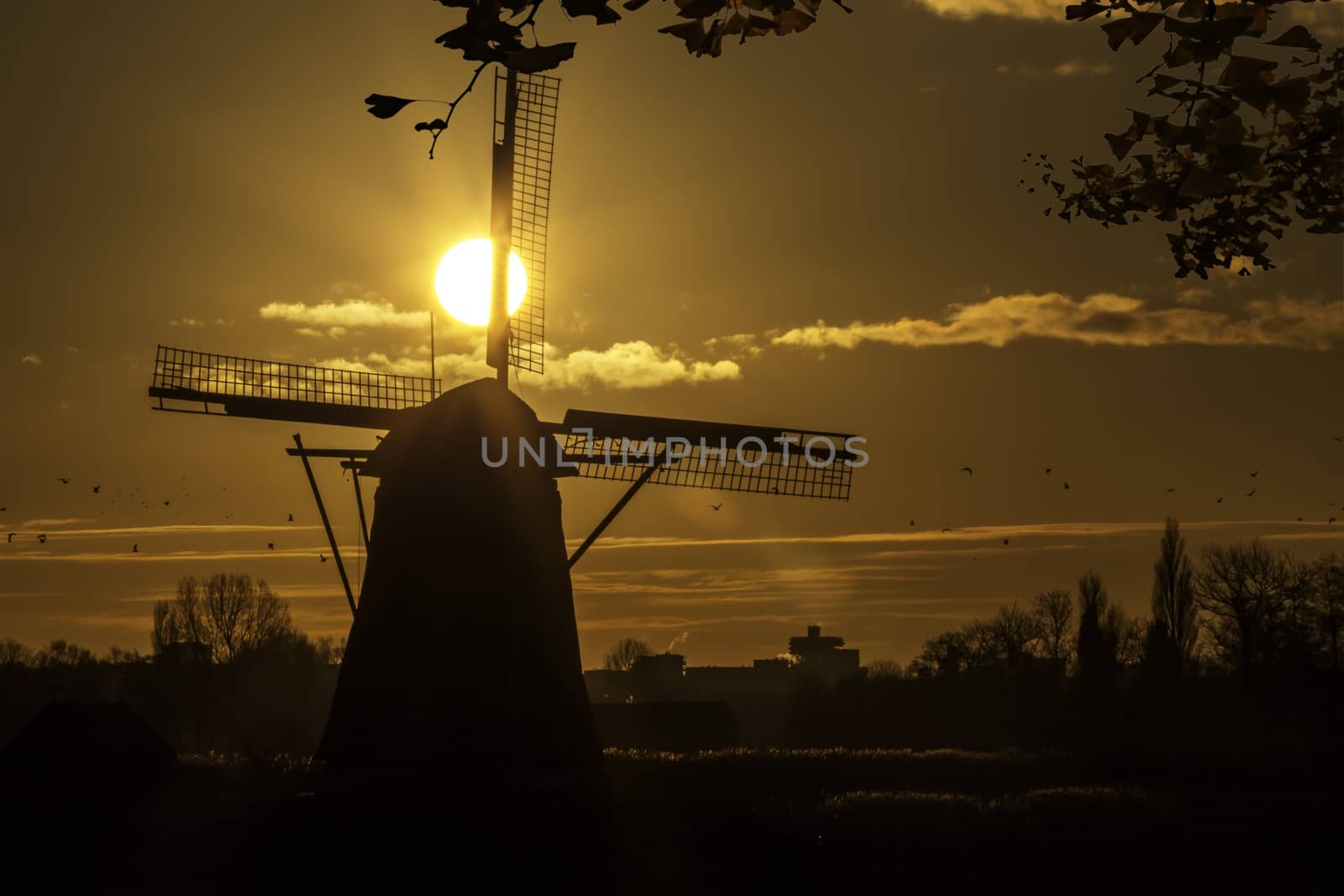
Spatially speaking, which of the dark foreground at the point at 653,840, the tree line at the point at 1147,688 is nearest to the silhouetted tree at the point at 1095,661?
the tree line at the point at 1147,688

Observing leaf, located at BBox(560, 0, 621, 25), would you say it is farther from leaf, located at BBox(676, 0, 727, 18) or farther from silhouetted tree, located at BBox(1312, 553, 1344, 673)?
silhouetted tree, located at BBox(1312, 553, 1344, 673)

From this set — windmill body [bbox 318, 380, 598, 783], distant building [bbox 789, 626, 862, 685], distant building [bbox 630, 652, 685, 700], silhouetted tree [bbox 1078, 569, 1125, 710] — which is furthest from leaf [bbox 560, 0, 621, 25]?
distant building [bbox 789, 626, 862, 685]

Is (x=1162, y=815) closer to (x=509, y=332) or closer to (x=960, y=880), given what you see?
(x=960, y=880)

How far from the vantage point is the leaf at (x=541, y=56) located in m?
5.48

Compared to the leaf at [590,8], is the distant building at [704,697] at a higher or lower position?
lower

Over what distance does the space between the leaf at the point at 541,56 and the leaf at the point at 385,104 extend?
471mm

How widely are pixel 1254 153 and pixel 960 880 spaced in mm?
15493

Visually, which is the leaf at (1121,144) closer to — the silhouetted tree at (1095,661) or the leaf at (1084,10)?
the leaf at (1084,10)

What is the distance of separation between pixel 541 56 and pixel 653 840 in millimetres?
17030

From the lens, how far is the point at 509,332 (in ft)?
73.8

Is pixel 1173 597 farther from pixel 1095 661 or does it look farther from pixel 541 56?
pixel 541 56

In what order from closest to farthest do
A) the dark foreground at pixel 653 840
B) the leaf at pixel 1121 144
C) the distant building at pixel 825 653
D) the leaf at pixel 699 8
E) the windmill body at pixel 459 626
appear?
the leaf at pixel 699 8 < the leaf at pixel 1121 144 < the dark foreground at pixel 653 840 < the windmill body at pixel 459 626 < the distant building at pixel 825 653

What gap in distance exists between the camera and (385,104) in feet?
18.1

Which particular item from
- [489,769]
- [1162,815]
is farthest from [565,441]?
[1162,815]
